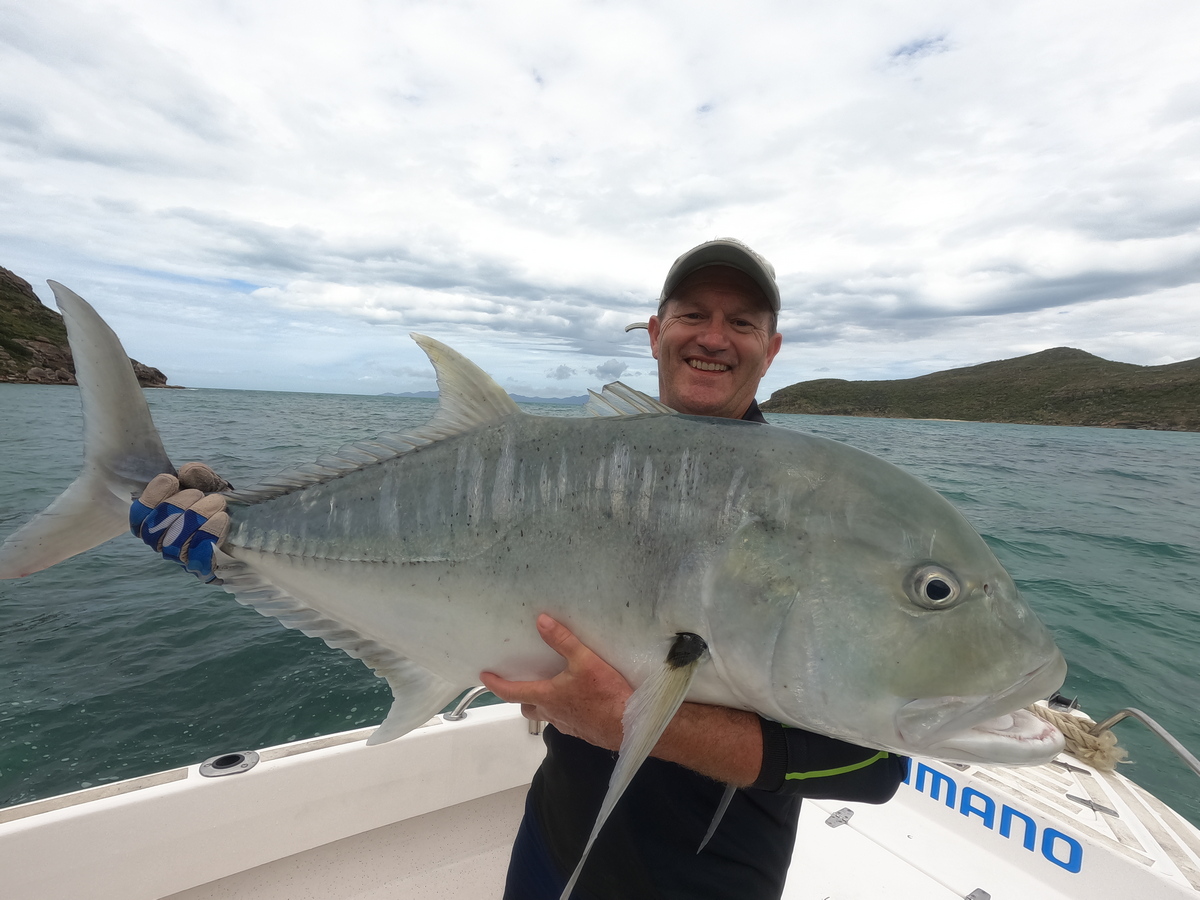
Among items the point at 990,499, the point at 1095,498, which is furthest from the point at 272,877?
the point at 1095,498

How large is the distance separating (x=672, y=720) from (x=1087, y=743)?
351 cm

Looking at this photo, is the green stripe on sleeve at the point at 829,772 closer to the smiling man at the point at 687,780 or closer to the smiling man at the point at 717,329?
the smiling man at the point at 687,780

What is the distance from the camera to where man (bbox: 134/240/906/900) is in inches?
59.4

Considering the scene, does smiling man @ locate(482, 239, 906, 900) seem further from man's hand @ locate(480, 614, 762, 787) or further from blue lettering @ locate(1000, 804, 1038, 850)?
blue lettering @ locate(1000, 804, 1038, 850)

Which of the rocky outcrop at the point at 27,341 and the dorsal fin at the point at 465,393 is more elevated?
the rocky outcrop at the point at 27,341

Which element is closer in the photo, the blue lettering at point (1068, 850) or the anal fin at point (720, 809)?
the anal fin at point (720, 809)

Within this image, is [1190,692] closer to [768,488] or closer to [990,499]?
[768,488]

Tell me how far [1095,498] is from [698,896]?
888 inches

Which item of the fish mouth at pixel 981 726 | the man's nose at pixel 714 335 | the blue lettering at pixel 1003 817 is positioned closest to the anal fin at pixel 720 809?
the fish mouth at pixel 981 726

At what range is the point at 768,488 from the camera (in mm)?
1504

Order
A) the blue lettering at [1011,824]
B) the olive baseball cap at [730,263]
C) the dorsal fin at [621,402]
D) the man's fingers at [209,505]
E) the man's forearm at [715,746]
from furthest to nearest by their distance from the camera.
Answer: the blue lettering at [1011,824], the olive baseball cap at [730,263], the man's fingers at [209,505], the dorsal fin at [621,402], the man's forearm at [715,746]

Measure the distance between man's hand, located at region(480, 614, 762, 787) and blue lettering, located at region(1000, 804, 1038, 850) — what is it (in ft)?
8.60

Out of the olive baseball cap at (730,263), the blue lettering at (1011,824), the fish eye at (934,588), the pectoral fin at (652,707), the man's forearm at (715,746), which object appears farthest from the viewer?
the blue lettering at (1011,824)

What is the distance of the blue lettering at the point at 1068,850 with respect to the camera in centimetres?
281
